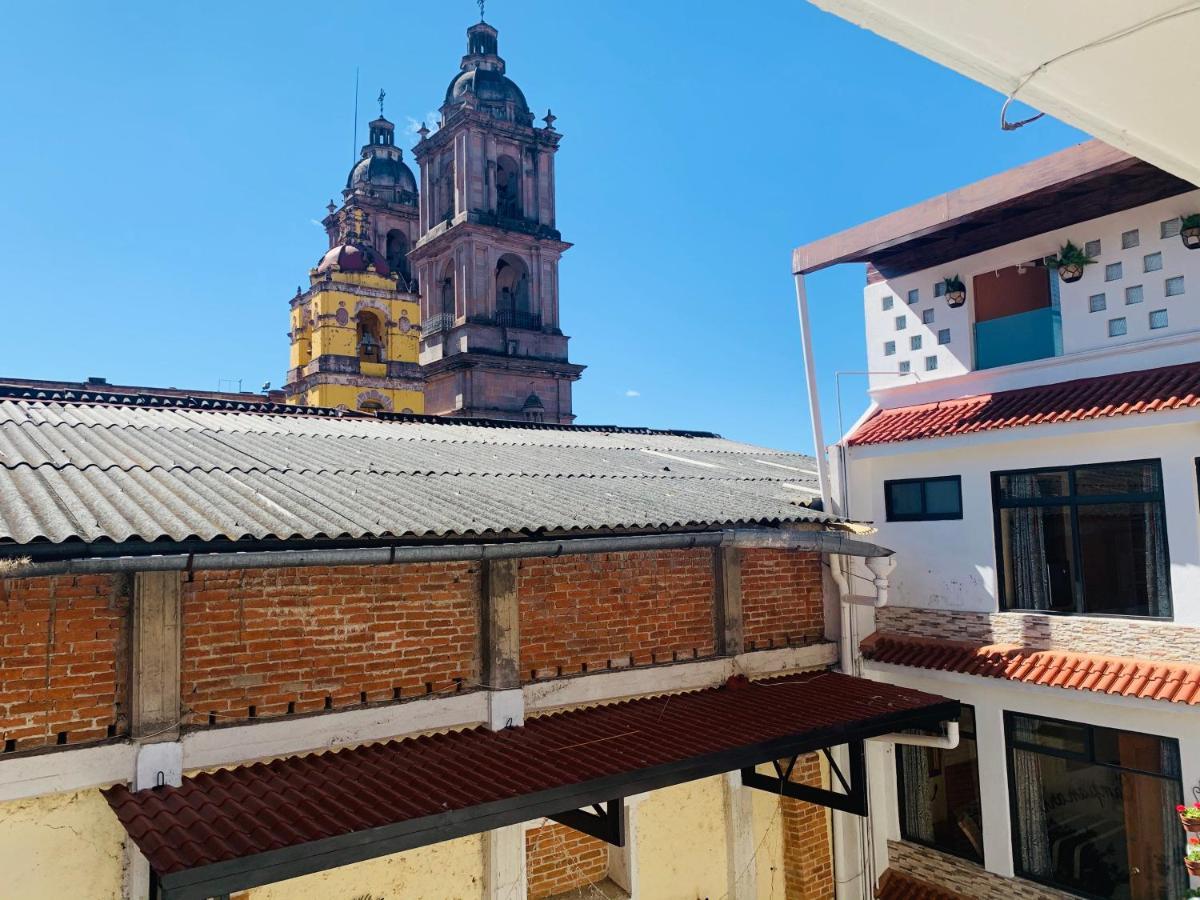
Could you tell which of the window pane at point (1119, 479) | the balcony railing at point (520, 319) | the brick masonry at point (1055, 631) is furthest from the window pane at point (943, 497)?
the balcony railing at point (520, 319)

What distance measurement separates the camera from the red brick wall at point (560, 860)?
7.57m

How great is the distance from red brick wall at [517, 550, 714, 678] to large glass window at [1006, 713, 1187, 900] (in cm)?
376

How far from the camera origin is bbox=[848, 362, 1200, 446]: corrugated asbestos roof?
824 cm

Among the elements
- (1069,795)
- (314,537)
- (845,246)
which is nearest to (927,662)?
(1069,795)

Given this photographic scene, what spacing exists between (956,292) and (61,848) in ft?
34.3

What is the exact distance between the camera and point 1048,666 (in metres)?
8.79

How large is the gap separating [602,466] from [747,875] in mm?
4937

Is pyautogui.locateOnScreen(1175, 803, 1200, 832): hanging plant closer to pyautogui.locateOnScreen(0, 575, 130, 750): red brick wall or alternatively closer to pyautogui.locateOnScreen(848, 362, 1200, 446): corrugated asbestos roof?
pyautogui.locateOnScreen(848, 362, 1200, 446): corrugated asbestos roof

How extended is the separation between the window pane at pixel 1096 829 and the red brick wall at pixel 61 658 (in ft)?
29.0

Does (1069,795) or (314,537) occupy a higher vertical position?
(314,537)

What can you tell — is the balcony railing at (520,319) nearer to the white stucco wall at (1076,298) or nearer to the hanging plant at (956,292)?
the white stucco wall at (1076,298)

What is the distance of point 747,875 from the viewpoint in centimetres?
899

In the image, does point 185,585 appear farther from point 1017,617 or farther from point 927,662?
point 1017,617

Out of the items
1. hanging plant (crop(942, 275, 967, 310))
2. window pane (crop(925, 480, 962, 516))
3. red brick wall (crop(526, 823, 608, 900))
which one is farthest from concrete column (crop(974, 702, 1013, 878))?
hanging plant (crop(942, 275, 967, 310))
